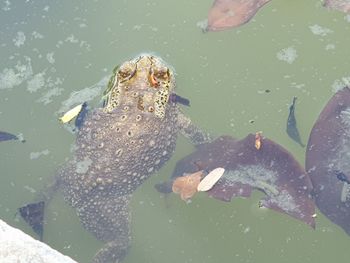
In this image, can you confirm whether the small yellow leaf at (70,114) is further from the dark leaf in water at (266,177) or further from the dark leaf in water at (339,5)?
the dark leaf in water at (339,5)

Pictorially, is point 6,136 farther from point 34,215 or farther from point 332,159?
point 332,159

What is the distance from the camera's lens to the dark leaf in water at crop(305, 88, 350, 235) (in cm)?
376

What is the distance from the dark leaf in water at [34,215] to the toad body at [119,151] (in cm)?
26

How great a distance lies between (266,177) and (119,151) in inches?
48.1

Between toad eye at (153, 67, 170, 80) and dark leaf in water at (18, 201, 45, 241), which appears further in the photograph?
toad eye at (153, 67, 170, 80)

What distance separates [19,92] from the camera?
481 cm

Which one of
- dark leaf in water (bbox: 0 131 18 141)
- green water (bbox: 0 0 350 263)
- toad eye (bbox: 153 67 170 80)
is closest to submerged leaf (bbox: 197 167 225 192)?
green water (bbox: 0 0 350 263)

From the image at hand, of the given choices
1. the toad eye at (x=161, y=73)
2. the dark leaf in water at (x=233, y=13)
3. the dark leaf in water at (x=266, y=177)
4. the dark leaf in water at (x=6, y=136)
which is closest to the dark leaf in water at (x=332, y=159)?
the dark leaf in water at (x=266, y=177)

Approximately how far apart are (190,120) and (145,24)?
121cm

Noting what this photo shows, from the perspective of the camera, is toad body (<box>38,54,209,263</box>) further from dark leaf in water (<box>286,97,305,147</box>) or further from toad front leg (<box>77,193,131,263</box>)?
dark leaf in water (<box>286,97,305,147</box>)

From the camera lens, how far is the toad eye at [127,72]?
4.32m

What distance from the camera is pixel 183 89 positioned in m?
4.75

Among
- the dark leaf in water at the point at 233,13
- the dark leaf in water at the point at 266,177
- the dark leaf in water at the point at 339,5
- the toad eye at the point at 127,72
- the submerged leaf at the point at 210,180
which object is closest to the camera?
the dark leaf in water at the point at 266,177

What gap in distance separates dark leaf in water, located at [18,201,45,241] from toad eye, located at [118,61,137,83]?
129 cm
